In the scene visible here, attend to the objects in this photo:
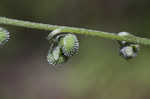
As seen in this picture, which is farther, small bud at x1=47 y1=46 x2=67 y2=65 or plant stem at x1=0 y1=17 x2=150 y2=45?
small bud at x1=47 y1=46 x2=67 y2=65

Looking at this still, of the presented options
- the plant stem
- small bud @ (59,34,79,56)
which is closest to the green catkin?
the plant stem

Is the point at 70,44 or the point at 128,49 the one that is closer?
the point at 70,44

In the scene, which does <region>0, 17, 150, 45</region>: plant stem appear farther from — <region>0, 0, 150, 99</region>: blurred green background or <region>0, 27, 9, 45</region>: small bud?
<region>0, 0, 150, 99</region>: blurred green background

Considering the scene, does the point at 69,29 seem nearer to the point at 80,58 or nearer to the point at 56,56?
the point at 56,56

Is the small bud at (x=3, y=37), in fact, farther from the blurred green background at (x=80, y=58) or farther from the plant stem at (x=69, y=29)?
the blurred green background at (x=80, y=58)

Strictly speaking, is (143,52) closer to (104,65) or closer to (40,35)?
(104,65)

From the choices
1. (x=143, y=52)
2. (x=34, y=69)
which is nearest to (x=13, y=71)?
(x=34, y=69)

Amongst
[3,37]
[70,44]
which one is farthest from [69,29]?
[3,37]

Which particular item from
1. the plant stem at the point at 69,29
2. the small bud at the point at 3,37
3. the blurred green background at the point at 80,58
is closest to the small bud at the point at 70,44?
the plant stem at the point at 69,29

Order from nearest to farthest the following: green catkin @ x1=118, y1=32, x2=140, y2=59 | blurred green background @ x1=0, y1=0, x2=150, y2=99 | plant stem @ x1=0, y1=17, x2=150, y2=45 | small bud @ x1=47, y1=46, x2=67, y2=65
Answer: plant stem @ x1=0, y1=17, x2=150, y2=45 < small bud @ x1=47, y1=46, x2=67, y2=65 < green catkin @ x1=118, y1=32, x2=140, y2=59 < blurred green background @ x1=0, y1=0, x2=150, y2=99
